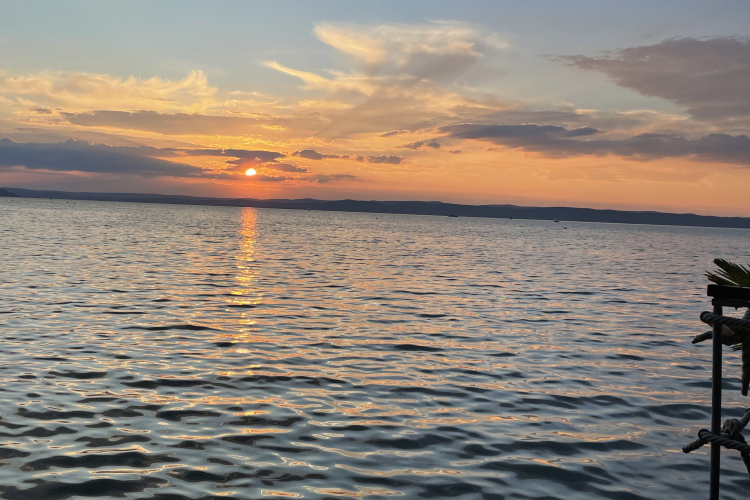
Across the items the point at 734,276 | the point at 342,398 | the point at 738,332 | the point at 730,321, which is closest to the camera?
the point at 730,321

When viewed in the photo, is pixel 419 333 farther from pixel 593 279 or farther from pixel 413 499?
pixel 593 279

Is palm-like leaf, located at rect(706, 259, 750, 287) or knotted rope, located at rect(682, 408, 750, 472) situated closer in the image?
knotted rope, located at rect(682, 408, 750, 472)

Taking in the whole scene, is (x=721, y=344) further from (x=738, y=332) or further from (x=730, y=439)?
(x=730, y=439)

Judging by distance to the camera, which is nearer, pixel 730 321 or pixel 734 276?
pixel 730 321

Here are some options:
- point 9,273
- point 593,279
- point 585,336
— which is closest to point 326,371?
point 585,336

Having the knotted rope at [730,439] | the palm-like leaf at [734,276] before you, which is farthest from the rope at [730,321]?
the knotted rope at [730,439]

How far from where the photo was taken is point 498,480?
885 centimetres

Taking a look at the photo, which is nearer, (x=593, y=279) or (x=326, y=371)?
(x=326, y=371)

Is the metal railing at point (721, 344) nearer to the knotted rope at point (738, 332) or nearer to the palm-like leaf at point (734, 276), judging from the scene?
the knotted rope at point (738, 332)

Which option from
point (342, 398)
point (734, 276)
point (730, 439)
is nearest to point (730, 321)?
point (734, 276)

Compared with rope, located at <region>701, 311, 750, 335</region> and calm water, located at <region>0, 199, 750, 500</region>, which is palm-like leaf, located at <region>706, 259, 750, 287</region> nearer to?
rope, located at <region>701, 311, 750, 335</region>

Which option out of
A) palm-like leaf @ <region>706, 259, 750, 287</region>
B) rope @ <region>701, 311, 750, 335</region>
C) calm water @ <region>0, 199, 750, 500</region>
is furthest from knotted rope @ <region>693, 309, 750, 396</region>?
calm water @ <region>0, 199, 750, 500</region>

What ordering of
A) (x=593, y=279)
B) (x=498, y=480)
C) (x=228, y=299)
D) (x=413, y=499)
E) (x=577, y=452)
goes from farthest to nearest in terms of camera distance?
(x=593, y=279) → (x=228, y=299) → (x=577, y=452) → (x=498, y=480) → (x=413, y=499)

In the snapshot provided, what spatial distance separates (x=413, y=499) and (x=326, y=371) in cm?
709
